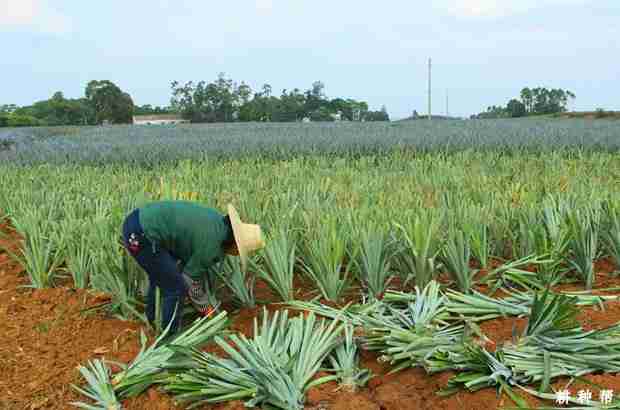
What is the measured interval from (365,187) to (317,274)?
2201mm

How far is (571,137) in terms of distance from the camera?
34.8 feet

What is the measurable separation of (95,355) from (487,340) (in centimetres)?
172

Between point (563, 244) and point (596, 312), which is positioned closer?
point (596, 312)

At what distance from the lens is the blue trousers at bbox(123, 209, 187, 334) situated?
9.02 feet

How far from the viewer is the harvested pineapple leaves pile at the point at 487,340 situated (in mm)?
1951

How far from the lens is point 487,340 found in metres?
2.16

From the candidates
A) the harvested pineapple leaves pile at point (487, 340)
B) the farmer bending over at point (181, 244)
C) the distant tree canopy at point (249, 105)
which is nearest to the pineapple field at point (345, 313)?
the harvested pineapple leaves pile at point (487, 340)

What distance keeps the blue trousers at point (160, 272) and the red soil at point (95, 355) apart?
0.62 feet

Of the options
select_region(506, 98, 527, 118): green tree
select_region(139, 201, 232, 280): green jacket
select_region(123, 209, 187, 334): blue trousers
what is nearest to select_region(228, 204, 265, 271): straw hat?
select_region(139, 201, 232, 280): green jacket

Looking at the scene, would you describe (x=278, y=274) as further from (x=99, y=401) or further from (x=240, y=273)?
(x=99, y=401)

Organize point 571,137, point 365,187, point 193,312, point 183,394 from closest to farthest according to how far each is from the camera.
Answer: point 183,394 < point 193,312 < point 365,187 < point 571,137

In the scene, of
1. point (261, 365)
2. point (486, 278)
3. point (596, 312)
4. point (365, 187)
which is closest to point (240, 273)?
point (261, 365)

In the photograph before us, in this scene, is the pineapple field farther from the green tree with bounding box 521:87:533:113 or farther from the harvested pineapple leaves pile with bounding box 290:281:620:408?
the green tree with bounding box 521:87:533:113

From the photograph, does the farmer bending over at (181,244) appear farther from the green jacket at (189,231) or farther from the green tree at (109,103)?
the green tree at (109,103)
